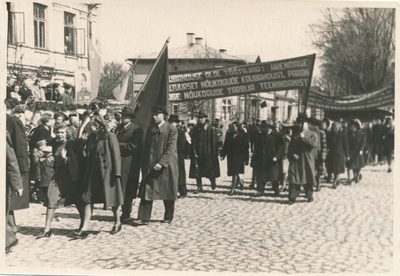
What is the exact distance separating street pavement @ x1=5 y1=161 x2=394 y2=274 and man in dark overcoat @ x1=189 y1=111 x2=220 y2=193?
1.95m

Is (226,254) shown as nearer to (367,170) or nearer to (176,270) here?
(176,270)

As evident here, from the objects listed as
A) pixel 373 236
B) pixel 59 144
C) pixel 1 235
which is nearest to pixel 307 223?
pixel 373 236

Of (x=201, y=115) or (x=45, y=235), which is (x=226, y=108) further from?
(x=45, y=235)

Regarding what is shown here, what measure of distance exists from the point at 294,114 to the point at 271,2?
2689 millimetres

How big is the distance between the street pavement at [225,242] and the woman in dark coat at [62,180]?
39 cm

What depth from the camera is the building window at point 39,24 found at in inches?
258

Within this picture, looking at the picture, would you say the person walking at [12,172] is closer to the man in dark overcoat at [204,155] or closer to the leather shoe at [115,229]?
the leather shoe at [115,229]

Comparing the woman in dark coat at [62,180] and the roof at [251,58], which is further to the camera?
the roof at [251,58]

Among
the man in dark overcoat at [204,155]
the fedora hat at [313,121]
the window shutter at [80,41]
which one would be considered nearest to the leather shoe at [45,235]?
the window shutter at [80,41]

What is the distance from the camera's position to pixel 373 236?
6414mm

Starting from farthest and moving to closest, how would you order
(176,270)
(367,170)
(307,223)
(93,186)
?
1. (367,170)
2. (307,223)
3. (93,186)
4. (176,270)

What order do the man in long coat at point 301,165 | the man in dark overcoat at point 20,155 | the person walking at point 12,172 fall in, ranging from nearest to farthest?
1. the person walking at point 12,172
2. the man in dark overcoat at point 20,155
3. the man in long coat at point 301,165

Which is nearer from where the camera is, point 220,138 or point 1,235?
point 1,235

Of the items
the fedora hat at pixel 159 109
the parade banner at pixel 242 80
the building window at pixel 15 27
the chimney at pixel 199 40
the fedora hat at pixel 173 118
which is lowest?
the fedora hat at pixel 173 118
